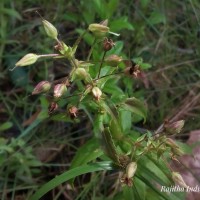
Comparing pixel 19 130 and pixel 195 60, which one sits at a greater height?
pixel 195 60

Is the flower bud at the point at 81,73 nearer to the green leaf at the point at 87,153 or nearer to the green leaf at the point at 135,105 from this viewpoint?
the green leaf at the point at 135,105

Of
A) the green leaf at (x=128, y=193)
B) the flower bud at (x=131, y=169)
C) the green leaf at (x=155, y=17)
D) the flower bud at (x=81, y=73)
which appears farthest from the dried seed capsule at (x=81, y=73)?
the green leaf at (x=155, y=17)

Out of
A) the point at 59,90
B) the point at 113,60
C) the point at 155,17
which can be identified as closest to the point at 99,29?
the point at 113,60

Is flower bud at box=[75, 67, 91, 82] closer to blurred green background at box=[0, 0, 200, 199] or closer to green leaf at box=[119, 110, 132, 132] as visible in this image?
green leaf at box=[119, 110, 132, 132]

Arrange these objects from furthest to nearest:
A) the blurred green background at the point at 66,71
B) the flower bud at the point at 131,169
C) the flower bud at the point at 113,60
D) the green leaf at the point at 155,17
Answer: the green leaf at the point at 155,17, the blurred green background at the point at 66,71, the flower bud at the point at 113,60, the flower bud at the point at 131,169

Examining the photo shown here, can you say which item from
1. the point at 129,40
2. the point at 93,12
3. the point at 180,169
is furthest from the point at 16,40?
the point at 180,169

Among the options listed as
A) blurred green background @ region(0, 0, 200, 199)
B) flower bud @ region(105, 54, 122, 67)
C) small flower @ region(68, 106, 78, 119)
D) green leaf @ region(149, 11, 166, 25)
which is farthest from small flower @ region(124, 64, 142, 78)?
green leaf @ region(149, 11, 166, 25)

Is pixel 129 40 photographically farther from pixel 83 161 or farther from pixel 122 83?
pixel 83 161
